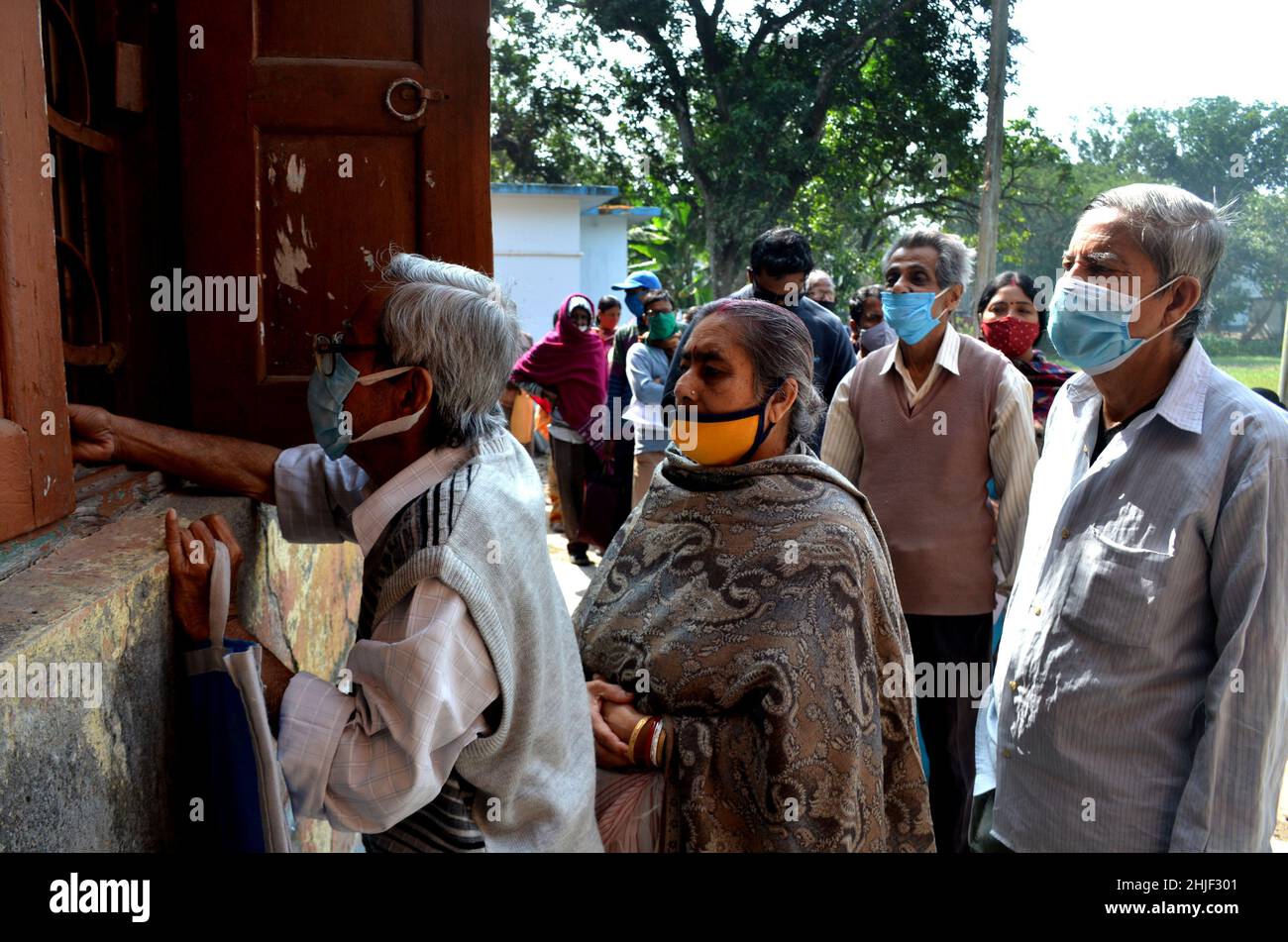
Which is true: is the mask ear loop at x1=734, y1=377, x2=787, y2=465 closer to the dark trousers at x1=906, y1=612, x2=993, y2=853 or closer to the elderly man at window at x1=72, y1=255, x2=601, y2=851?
the elderly man at window at x1=72, y1=255, x2=601, y2=851

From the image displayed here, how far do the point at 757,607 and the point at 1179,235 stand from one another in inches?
43.4

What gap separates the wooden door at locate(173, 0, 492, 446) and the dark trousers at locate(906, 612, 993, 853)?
1991 mm

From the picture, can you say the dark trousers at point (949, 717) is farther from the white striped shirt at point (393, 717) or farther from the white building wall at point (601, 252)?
the white building wall at point (601, 252)

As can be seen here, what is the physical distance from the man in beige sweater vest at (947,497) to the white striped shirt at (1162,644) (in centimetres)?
138

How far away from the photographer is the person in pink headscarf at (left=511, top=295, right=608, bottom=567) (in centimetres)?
832

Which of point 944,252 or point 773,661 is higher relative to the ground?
point 944,252

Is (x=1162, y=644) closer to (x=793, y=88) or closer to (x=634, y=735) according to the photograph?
(x=634, y=735)

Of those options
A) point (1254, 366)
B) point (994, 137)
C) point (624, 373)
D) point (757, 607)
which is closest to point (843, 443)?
point (757, 607)

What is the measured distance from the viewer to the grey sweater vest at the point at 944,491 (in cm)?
373

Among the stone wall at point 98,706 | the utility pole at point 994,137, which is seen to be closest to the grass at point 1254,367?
the utility pole at point 994,137

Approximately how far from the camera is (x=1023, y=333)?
468 centimetres

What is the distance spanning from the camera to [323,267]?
10.2 feet

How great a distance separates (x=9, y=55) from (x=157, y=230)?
124cm
